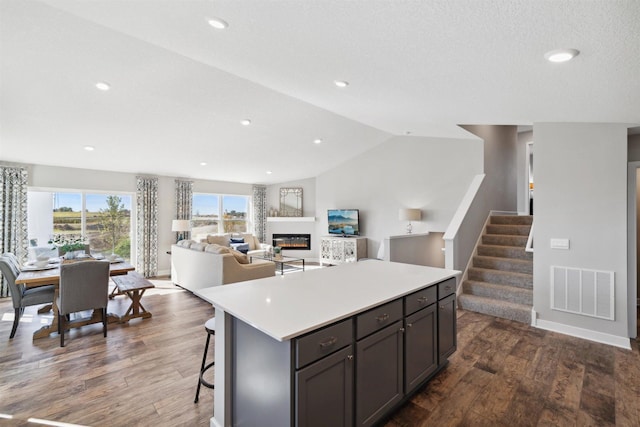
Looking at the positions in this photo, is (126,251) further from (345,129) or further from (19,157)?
(345,129)

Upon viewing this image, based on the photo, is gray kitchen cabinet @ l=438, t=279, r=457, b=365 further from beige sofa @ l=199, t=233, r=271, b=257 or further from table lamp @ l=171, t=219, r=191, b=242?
table lamp @ l=171, t=219, r=191, b=242

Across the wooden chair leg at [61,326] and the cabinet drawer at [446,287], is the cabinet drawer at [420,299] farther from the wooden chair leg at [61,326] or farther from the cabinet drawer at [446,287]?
the wooden chair leg at [61,326]

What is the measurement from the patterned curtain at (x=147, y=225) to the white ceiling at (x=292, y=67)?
1.52 metres

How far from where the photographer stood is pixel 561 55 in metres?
1.81

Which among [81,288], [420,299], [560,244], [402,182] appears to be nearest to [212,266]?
[81,288]

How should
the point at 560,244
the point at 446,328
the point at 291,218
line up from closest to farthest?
the point at 446,328, the point at 560,244, the point at 291,218

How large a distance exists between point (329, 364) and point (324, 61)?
2248mm

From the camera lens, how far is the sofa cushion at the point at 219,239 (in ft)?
24.6

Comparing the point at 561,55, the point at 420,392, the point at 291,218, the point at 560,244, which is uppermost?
the point at 561,55

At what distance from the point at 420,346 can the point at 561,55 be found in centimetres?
215

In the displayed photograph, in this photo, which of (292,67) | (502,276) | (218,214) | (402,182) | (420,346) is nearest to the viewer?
(420,346)

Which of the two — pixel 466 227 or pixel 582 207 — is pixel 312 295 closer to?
pixel 582 207

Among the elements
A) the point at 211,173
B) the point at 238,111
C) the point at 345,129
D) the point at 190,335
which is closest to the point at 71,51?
the point at 238,111

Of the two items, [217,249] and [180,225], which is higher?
[180,225]
